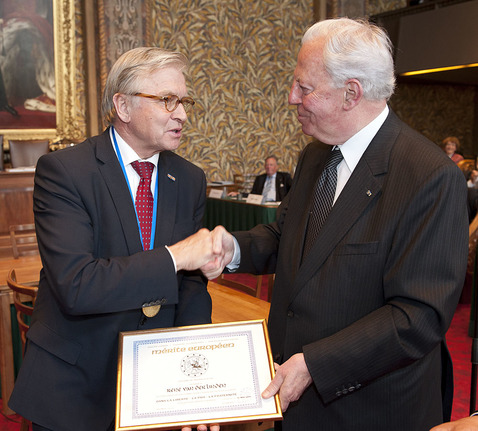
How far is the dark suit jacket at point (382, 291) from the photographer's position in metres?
1.34

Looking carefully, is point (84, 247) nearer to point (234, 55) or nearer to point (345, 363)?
point (345, 363)

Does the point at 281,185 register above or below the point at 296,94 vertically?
below

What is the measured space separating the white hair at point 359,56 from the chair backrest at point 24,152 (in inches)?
272

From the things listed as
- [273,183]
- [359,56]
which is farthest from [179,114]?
[273,183]

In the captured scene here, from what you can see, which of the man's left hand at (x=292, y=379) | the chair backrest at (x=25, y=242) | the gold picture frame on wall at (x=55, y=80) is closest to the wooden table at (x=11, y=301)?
the chair backrest at (x=25, y=242)

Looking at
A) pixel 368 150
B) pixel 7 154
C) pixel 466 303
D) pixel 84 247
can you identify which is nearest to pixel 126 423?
pixel 84 247

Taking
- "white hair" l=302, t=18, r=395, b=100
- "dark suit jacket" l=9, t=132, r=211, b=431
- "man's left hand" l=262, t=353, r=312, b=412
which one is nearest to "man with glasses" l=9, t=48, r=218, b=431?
"dark suit jacket" l=9, t=132, r=211, b=431

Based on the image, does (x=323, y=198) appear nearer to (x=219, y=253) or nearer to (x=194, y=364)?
(x=219, y=253)

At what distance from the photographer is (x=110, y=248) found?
1.56m

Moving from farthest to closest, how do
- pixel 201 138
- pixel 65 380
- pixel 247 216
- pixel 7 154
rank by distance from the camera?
pixel 201 138
pixel 7 154
pixel 247 216
pixel 65 380

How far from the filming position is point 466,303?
5.94 meters

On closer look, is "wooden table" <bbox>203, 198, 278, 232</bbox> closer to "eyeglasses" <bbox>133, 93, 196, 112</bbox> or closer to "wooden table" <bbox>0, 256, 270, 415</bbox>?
"wooden table" <bbox>0, 256, 270, 415</bbox>

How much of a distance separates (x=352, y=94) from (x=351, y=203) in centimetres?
34

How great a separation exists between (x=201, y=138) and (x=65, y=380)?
8.44m
